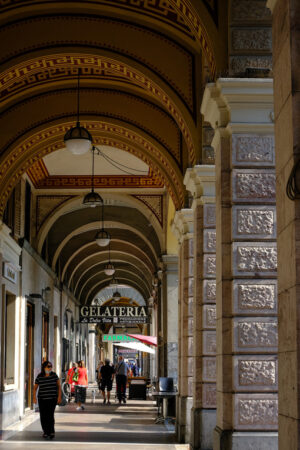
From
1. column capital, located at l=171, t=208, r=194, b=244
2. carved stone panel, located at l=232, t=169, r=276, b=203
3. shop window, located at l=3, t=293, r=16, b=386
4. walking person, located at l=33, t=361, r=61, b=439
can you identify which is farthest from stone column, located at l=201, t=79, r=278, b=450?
shop window, located at l=3, t=293, r=16, b=386

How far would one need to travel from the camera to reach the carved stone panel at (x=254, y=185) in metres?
7.31

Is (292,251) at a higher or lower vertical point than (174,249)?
lower

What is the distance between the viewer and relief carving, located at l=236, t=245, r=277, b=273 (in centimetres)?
722

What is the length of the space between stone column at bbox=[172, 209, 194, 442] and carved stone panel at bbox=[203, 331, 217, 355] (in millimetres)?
2391

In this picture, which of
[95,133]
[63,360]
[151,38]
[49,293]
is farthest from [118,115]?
[63,360]

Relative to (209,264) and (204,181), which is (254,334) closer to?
(209,264)

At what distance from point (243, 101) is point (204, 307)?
3.69 m

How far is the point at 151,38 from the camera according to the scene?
35.0 feet

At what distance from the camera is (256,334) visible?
23.4 ft

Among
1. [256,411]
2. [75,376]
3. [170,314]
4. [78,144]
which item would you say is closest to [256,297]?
[256,411]

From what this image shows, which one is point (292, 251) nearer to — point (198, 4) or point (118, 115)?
point (198, 4)

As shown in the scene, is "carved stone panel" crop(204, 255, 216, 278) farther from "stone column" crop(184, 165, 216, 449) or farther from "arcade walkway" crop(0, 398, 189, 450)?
"arcade walkway" crop(0, 398, 189, 450)

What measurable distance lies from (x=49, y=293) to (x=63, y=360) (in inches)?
211

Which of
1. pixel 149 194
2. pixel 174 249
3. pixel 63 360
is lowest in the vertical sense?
pixel 63 360
